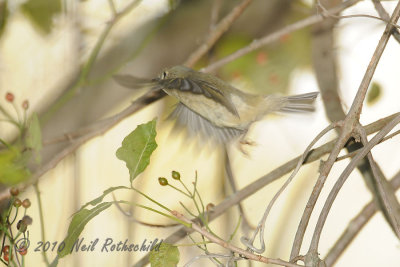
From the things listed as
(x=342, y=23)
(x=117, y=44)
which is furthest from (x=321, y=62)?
(x=117, y=44)

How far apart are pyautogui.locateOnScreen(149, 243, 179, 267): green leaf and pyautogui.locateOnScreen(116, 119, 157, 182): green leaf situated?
3.2 inches

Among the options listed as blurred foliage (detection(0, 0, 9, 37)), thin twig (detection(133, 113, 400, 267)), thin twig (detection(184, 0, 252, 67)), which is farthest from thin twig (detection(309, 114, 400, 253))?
blurred foliage (detection(0, 0, 9, 37))

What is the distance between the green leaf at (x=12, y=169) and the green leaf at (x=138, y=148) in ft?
0.60

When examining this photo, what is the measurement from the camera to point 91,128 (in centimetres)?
100

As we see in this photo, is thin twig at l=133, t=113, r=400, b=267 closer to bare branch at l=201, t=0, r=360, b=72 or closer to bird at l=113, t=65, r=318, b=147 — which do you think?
bird at l=113, t=65, r=318, b=147

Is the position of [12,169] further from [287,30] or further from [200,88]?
[287,30]

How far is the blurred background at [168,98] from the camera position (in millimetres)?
1138

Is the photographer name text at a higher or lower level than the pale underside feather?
lower

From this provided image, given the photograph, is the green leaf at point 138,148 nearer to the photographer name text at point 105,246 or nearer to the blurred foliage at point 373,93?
the photographer name text at point 105,246

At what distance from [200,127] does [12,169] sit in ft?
1.02

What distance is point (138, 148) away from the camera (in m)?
0.58

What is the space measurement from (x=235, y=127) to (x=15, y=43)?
0.71 meters

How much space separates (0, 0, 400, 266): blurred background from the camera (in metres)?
1.14

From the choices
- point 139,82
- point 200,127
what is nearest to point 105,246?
point 200,127
